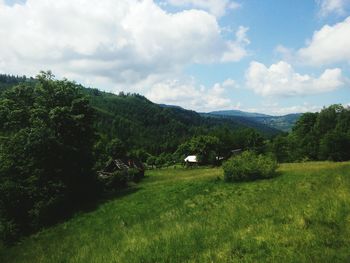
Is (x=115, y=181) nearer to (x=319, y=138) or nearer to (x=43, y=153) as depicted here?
(x=43, y=153)

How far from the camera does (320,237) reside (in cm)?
843

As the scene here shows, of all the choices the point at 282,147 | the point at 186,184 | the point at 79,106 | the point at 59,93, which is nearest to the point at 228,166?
the point at 186,184

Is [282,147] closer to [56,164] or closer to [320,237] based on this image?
[56,164]

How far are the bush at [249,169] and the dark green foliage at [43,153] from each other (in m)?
17.6

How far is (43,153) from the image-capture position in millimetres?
→ 36906

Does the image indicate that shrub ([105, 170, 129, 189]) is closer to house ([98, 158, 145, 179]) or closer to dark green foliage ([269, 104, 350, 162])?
house ([98, 158, 145, 179])

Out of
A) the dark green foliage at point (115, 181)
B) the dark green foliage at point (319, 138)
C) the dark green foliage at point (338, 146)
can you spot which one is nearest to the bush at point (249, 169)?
the dark green foliage at point (115, 181)

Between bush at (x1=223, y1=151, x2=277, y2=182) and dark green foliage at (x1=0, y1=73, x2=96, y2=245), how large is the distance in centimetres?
1760

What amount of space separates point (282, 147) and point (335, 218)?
116 m

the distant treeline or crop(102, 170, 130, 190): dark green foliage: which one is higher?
the distant treeline

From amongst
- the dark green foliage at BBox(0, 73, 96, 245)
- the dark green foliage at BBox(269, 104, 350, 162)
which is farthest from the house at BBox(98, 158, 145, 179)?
the dark green foliage at BBox(269, 104, 350, 162)

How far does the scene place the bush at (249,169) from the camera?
118 ft

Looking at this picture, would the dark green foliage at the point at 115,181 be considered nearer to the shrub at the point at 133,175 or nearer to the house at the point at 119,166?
the shrub at the point at 133,175

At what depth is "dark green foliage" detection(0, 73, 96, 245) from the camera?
3375cm
